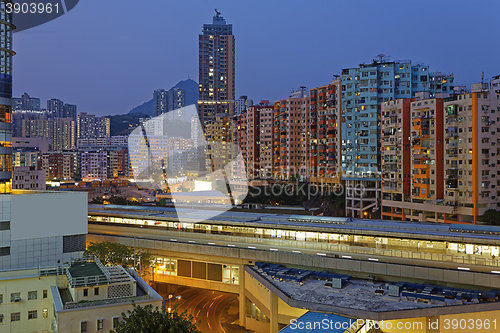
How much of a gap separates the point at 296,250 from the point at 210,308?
22.8 ft

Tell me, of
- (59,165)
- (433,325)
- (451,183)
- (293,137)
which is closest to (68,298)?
(433,325)

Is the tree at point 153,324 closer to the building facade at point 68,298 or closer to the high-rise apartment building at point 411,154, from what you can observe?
the building facade at point 68,298

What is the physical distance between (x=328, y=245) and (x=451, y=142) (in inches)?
951

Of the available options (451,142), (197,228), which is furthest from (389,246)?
(451,142)

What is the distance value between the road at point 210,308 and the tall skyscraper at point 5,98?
547 inches

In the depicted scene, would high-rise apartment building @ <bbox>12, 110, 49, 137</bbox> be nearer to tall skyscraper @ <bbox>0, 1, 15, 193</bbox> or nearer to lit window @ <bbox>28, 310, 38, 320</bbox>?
tall skyscraper @ <bbox>0, 1, 15, 193</bbox>

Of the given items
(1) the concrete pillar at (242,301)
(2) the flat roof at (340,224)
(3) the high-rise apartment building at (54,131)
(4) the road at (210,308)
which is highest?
(3) the high-rise apartment building at (54,131)

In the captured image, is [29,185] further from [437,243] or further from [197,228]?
[437,243]

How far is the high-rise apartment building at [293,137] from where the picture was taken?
70.3m

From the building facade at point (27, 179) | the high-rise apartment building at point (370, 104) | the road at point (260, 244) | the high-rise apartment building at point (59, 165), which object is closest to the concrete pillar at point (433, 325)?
the road at point (260, 244)

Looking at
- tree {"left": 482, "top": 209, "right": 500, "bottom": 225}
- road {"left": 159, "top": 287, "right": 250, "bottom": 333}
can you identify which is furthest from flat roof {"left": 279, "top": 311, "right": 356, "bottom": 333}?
tree {"left": 482, "top": 209, "right": 500, "bottom": 225}

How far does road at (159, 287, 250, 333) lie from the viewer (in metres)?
22.3

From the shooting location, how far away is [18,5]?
2966cm

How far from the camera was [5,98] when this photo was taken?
27406 millimetres
